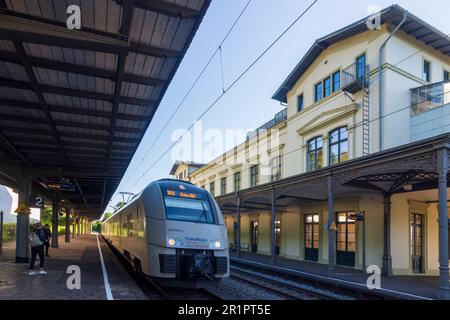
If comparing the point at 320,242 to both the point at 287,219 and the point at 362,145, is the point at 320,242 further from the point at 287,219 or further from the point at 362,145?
the point at 362,145

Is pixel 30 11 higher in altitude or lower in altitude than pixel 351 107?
lower

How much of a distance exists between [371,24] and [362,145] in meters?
4.95

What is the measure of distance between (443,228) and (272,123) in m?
17.1

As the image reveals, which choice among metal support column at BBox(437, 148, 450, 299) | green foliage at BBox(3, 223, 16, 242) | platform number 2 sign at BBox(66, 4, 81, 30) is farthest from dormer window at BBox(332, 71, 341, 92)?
green foliage at BBox(3, 223, 16, 242)

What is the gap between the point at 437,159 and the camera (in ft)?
33.2

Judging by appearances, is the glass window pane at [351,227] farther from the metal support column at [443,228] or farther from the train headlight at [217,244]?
the train headlight at [217,244]

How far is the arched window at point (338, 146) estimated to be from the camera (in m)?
18.3

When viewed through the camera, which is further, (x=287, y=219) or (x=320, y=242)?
(x=287, y=219)

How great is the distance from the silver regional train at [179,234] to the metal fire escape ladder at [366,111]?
340 inches

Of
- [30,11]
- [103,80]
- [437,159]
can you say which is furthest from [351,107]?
[30,11]

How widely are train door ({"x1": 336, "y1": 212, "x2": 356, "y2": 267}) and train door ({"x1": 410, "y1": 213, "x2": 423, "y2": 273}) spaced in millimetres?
2292

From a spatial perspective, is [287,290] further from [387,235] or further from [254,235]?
[254,235]

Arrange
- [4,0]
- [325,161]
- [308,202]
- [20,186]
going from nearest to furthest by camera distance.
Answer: [4,0] → [20,186] → [325,161] → [308,202]

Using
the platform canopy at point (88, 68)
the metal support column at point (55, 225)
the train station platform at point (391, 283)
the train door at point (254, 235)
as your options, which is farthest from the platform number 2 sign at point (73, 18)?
the train door at point (254, 235)
